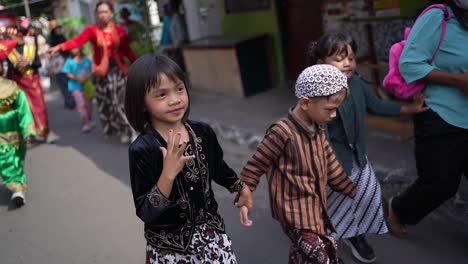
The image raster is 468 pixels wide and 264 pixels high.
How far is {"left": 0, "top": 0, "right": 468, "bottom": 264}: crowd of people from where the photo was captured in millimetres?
1963

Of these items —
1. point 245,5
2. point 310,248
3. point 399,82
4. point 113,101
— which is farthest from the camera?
point 245,5

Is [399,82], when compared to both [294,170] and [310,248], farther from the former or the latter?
[310,248]

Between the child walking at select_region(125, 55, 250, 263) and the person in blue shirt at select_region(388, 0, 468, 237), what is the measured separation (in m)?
1.17

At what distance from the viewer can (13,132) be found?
4809mm

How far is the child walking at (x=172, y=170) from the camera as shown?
6.16ft

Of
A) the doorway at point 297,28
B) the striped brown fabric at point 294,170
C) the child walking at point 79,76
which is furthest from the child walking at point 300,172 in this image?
the child walking at point 79,76

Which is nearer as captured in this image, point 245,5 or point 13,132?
point 13,132

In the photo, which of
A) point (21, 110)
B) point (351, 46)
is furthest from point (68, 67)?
point (351, 46)

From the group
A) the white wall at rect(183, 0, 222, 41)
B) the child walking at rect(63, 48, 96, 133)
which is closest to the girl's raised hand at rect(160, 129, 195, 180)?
the child walking at rect(63, 48, 96, 133)

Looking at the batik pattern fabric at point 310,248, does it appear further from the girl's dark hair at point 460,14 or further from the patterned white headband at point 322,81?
the girl's dark hair at point 460,14

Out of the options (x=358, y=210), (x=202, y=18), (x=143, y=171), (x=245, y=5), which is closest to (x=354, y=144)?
(x=358, y=210)

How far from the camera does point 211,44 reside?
8.28 m

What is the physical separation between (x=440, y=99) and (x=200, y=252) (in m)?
1.57

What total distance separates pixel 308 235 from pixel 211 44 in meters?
6.24
